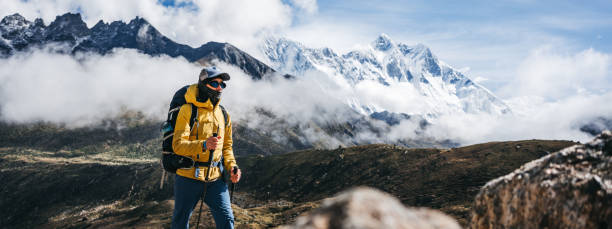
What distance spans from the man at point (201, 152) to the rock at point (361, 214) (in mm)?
4296

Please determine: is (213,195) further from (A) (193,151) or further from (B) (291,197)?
(B) (291,197)

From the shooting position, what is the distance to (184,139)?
6.49 m

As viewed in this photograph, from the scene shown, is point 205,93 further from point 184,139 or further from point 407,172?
point 407,172

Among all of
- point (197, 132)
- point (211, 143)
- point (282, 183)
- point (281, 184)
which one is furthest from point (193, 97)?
point (282, 183)

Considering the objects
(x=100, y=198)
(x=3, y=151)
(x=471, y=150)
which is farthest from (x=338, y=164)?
(x=3, y=151)

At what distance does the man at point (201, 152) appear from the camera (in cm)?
652

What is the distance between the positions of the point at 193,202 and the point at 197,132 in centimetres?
134

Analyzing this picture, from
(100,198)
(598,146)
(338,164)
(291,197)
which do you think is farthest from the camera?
(100,198)

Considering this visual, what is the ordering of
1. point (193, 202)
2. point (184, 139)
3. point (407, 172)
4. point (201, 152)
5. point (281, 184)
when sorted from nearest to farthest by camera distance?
1. point (184, 139)
2. point (201, 152)
3. point (193, 202)
4. point (407, 172)
5. point (281, 184)

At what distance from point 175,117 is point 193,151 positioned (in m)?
0.79

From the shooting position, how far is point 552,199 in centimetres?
354

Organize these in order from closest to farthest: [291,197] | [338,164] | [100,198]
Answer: [291,197], [338,164], [100,198]

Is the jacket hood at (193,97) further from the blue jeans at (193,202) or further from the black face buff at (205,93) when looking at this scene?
the blue jeans at (193,202)

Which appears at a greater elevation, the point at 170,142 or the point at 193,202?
the point at 170,142
